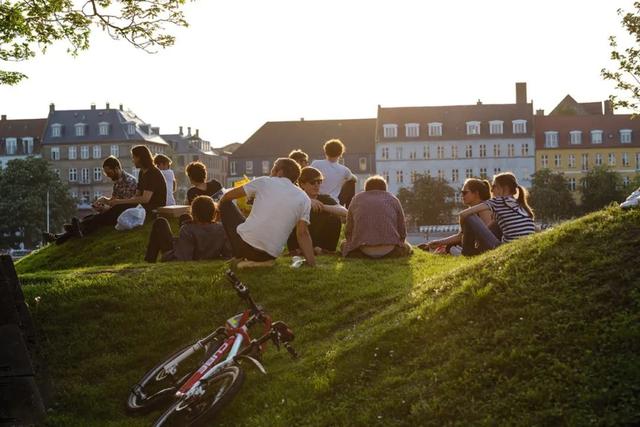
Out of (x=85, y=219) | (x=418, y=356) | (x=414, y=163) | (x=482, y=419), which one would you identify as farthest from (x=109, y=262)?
(x=414, y=163)

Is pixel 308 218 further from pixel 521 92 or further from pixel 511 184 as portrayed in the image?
Result: pixel 521 92

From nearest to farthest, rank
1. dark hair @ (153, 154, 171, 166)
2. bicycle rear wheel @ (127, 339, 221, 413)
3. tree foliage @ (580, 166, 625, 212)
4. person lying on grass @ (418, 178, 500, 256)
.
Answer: bicycle rear wheel @ (127, 339, 221, 413)
person lying on grass @ (418, 178, 500, 256)
dark hair @ (153, 154, 171, 166)
tree foliage @ (580, 166, 625, 212)

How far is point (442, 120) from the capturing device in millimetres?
109750

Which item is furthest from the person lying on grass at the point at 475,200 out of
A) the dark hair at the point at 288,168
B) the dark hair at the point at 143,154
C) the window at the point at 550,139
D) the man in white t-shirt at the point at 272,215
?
the window at the point at 550,139

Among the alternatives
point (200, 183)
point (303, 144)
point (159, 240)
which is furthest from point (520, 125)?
point (159, 240)

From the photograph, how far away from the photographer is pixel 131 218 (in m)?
19.1

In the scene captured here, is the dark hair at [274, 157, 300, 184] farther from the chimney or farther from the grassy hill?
the chimney

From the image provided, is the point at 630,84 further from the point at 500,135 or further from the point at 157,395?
the point at 500,135

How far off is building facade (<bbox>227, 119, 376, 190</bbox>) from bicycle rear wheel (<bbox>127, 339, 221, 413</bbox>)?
106 meters

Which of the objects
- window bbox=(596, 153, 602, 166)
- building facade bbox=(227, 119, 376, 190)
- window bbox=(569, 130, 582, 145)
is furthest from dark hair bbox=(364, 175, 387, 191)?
building facade bbox=(227, 119, 376, 190)

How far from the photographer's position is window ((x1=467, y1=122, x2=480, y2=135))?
109 m

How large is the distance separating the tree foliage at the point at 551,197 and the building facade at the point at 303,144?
24584mm

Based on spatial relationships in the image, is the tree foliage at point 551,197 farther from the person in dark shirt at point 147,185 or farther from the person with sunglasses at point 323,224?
the person with sunglasses at point 323,224

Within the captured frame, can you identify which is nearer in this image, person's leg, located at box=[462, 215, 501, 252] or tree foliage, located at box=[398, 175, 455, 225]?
person's leg, located at box=[462, 215, 501, 252]
